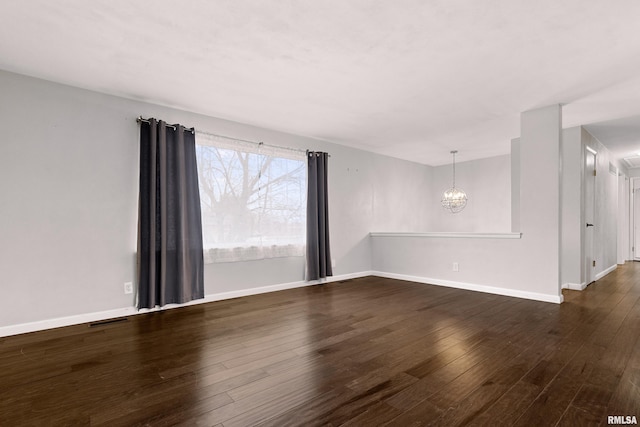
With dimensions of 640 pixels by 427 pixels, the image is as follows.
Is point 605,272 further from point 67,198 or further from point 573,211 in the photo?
point 67,198

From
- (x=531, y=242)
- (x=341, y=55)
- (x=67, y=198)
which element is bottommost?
(x=531, y=242)

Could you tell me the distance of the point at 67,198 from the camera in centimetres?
306

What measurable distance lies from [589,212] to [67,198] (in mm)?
6855

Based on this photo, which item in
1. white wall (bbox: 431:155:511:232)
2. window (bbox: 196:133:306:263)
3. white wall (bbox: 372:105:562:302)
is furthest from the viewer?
white wall (bbox: 431:155:511:232)

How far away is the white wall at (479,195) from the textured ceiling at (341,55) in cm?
256

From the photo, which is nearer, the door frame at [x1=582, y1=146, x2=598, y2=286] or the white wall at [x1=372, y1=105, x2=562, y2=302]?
the white wall at [x1=372, y1=105, x2=562, y2=302]

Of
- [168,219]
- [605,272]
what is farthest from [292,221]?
[605,272]

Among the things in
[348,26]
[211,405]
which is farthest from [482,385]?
[348,26]

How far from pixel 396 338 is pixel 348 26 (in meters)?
2.48

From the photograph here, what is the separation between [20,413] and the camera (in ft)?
5.26

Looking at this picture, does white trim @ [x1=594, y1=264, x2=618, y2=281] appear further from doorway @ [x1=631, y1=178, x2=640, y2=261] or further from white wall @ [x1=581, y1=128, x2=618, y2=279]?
doorway @ [x1=631, y1=178, x2=640, y2=261]

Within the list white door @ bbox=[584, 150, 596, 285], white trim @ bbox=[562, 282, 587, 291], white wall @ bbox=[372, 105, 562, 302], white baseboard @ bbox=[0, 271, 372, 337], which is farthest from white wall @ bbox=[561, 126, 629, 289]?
white baseboard @ bbox=[0, 271, 372, 337]

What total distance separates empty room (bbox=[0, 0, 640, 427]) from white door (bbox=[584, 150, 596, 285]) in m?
0.07

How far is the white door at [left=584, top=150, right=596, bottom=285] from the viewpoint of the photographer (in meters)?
4.58
